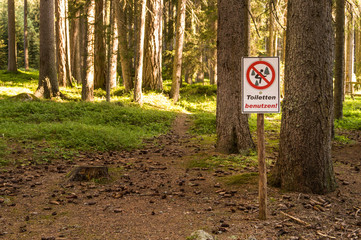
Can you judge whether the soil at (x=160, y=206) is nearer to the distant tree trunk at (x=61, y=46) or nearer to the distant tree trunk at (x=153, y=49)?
the distant tree trunk at (x=153, y=49)

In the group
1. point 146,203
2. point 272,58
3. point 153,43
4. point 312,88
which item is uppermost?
point 153,43

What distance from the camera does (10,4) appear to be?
25500 mm

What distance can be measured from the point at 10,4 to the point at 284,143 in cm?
2657

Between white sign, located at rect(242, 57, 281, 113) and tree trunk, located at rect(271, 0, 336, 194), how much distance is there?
3.95 feet

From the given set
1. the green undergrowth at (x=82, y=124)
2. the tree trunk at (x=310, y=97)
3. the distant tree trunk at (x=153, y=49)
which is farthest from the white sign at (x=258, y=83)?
the distant tree trunk at (x=153, y=49)

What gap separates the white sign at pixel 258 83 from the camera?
4.30 m

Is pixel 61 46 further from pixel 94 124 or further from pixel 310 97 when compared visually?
pixel 310 97

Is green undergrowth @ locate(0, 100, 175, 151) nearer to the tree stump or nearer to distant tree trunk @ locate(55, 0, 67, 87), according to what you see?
the tree stump

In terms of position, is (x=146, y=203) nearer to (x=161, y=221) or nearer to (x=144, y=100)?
(x=161, y=221)

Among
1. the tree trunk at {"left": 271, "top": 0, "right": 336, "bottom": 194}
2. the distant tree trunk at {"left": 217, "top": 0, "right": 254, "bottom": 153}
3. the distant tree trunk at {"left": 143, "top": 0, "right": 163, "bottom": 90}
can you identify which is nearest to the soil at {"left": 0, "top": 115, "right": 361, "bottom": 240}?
the tree trunk at {"left": 271, "top": 0, "right": 336, "bottom": 194}

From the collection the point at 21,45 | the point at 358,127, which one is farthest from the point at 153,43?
the point at 21,45

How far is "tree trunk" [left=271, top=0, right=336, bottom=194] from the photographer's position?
17.1 ft

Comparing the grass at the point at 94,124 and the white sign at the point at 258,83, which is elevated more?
the white sign at the point at 258,83

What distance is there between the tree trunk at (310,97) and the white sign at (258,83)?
1205mm
